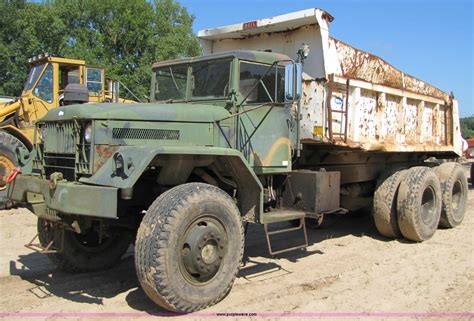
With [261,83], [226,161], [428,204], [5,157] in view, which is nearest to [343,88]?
[261,83]

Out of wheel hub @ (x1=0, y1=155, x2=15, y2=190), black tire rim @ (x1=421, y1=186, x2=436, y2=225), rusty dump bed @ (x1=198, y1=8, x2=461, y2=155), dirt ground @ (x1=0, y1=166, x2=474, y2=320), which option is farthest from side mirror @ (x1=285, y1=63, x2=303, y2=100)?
wheel hub @ (x1=0, y1=155, x2=15, y2=190)

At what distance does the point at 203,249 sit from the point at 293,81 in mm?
2140

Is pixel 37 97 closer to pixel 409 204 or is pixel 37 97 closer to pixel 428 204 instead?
pixel 409 204

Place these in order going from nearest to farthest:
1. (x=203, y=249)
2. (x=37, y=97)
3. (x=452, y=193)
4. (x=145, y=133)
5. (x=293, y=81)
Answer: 1. (x=203, y=249)
2. (x=145, y=133)
3. (x=293, y=81)
4. (x=452, y=193)
5. (x=37, y=97)

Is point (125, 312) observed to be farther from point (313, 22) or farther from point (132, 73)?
point (132, 73)

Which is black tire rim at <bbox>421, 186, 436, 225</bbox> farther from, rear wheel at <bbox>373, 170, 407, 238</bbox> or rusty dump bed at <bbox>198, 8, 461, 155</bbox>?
rusty dump bed at <bbox>198, 8, 461, 155</bbox>

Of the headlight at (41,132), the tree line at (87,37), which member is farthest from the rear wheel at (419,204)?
the tree line at (87,37)

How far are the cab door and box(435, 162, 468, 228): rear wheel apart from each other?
410 cm

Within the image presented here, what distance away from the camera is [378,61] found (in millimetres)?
7449

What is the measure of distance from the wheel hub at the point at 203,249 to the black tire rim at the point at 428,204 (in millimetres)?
4533

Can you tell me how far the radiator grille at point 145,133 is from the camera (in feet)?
14.7

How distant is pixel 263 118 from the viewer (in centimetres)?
558

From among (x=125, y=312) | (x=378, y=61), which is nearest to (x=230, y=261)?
(x=125, y=312)

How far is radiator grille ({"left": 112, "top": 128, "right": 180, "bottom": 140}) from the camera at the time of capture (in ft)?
14.7
